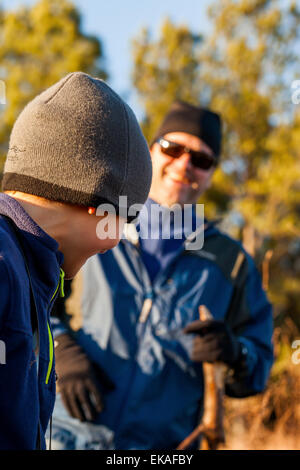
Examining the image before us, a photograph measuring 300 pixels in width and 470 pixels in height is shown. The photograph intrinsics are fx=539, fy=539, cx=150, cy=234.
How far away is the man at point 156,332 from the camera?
2.22 m

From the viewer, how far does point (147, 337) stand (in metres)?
2.34

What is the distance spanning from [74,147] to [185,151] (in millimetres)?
1715

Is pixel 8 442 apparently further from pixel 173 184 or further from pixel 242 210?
pixel 242 210

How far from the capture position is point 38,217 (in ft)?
3.91

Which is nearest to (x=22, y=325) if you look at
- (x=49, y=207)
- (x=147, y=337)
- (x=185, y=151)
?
(x=49, y=207)

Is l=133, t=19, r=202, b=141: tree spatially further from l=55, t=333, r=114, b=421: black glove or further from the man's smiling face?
l=55, t=333, r=114, b=421: black glove

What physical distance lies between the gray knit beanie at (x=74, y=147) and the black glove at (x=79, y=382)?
3.54ft

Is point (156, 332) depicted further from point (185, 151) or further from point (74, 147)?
point (74, 147)

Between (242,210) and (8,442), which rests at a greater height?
(8,442)

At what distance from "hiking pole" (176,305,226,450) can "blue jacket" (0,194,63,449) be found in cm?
131

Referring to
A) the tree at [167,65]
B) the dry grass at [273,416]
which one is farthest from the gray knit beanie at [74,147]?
the tree at [167,65]

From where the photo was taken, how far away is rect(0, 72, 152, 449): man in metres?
1.03
